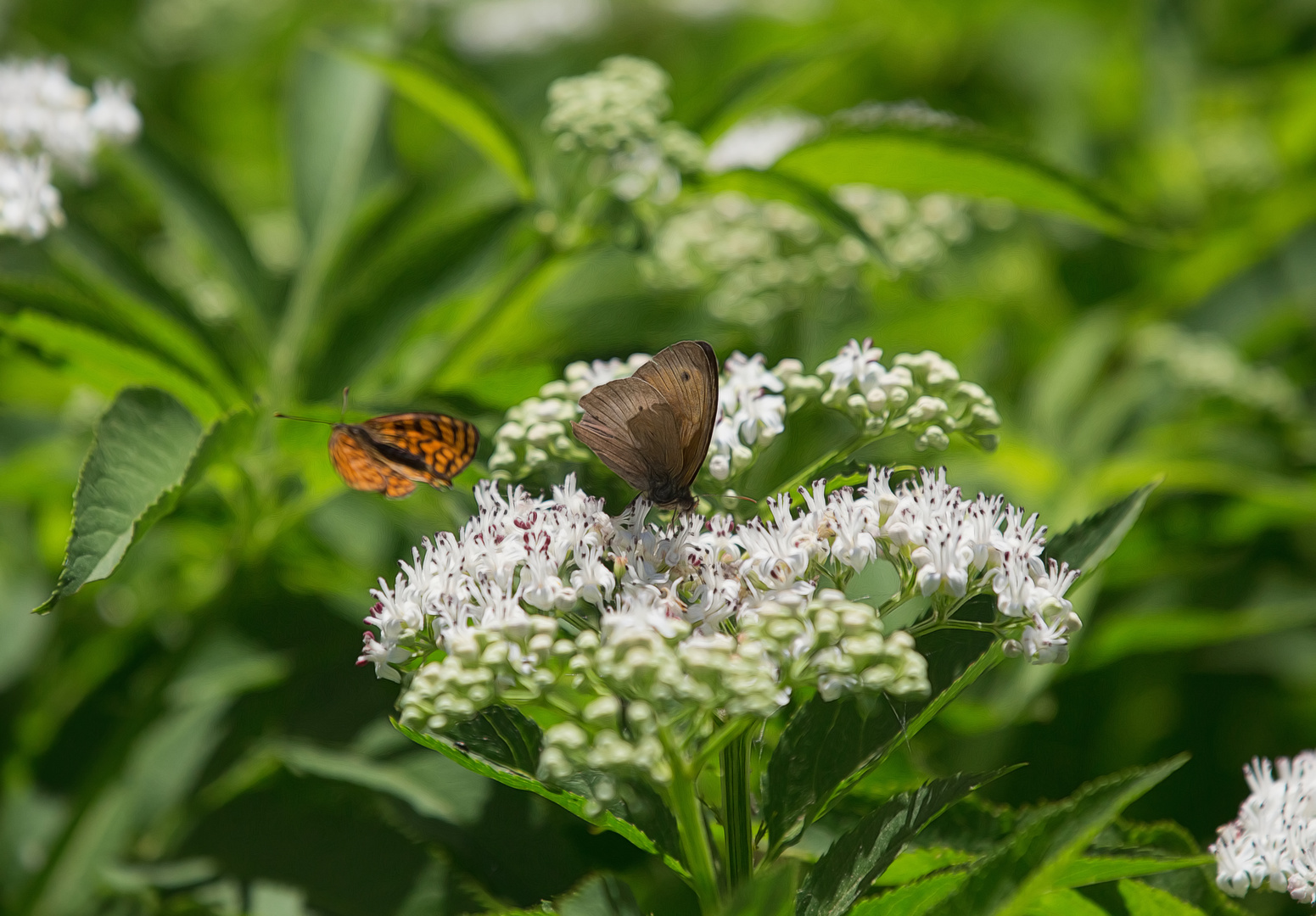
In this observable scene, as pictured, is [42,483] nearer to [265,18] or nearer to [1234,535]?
[1234,535]

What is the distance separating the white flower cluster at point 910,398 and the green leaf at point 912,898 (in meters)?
0.66

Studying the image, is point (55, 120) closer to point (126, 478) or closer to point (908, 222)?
point (126, 478)

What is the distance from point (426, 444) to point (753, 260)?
62.6 inches

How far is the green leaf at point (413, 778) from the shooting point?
1963 mm

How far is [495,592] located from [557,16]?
183 inches

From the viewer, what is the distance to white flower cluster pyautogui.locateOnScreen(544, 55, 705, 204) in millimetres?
2230

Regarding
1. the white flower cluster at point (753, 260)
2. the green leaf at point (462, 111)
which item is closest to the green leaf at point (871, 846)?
the green leaf at point (462, 111)

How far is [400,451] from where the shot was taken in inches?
67.5

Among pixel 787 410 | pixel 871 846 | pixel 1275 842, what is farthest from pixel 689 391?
pixel 1275 842

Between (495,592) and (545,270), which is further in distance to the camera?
(545,270)

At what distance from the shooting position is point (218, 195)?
2.61 metres

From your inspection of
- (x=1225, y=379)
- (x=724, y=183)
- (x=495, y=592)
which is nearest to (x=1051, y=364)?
(x=1225, y=379)

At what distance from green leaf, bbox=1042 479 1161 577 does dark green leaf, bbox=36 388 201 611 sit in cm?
128

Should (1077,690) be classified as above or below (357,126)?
below
